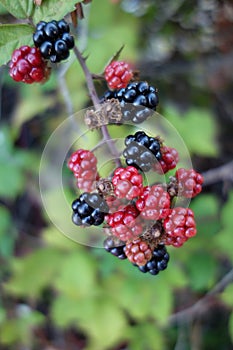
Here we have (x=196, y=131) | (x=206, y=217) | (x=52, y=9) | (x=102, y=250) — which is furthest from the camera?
(x=196, y=131)

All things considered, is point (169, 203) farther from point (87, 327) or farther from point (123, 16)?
point (123, 16)

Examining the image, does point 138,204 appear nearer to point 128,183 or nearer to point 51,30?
point 128,183

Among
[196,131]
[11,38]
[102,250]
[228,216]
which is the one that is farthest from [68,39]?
[196,131]

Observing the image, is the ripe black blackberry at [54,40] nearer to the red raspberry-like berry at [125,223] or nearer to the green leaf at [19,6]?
the green leaf at [19,6]

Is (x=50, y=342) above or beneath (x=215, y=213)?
beneath

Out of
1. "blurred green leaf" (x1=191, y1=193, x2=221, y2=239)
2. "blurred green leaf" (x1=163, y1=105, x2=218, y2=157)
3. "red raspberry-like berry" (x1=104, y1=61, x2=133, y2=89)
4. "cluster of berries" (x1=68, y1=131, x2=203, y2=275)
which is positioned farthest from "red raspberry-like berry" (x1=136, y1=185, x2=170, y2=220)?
"blurred green leaf" (x1=163, y1=105, x2=218, y2=157)

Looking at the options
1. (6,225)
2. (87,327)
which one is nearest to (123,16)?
(6,225)
